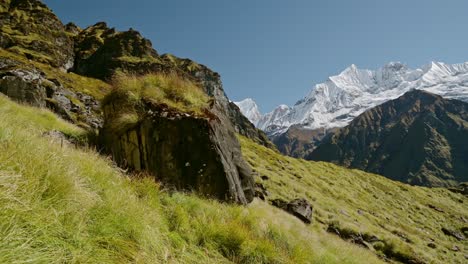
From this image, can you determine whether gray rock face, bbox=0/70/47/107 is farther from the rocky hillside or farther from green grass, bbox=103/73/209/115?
the rocky hillside

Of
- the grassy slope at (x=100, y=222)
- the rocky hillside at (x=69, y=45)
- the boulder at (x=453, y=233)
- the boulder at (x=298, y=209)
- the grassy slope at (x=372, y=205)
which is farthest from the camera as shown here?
the rocky hillside at (x=69, y=45)

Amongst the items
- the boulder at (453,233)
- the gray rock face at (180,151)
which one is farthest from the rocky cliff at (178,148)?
the boulder at (453,233)

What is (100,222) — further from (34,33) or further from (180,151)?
(34,33)

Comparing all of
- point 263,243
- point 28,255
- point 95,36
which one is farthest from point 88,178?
point 95,36

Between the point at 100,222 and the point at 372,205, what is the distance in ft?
154

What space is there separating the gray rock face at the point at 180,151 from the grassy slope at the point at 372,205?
11336 millimetres

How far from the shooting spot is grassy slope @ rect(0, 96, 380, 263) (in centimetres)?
346

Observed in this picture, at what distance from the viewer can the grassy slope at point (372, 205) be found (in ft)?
80.4

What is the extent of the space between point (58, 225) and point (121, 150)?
826 cm

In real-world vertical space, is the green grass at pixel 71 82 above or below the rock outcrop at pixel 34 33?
below

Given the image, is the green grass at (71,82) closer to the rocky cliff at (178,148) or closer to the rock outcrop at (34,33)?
the rock outcrop at (34,33)

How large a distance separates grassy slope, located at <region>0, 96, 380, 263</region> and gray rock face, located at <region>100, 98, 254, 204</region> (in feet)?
7.43

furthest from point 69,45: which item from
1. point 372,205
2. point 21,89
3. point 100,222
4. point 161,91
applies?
point 100,222

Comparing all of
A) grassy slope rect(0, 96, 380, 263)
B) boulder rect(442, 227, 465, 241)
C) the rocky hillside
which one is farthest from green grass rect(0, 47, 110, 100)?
grassy slope rect(0, 96, 380, 263)
